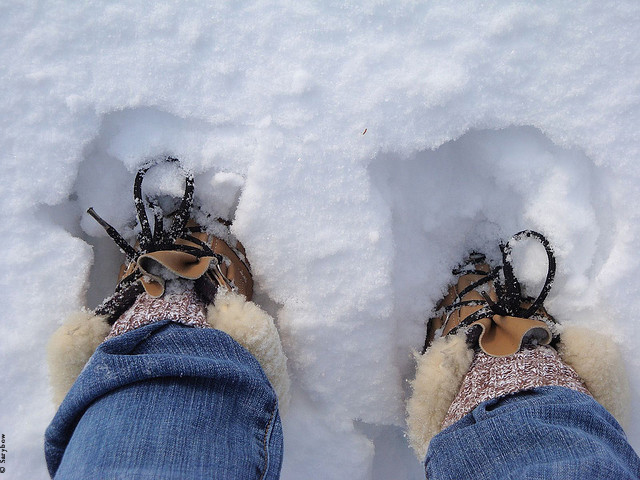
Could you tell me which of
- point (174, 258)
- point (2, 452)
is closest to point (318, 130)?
point (174, 258)

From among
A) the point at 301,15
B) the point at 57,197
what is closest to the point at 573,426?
the point at 301,15

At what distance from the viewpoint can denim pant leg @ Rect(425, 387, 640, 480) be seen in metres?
0.62

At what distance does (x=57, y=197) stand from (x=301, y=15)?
23.7 inches

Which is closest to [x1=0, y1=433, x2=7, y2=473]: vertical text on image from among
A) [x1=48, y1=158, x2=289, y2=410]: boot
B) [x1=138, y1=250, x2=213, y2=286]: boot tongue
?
[x1=48, y1=158, x2=289, y2=410]: boot

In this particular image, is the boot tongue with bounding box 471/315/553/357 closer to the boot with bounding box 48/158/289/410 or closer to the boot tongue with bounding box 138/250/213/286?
the boot with bounding box 48/158/289/410

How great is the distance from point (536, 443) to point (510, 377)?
6.2 inches

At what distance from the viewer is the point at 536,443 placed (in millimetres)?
658

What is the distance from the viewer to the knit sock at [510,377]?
0.79 m

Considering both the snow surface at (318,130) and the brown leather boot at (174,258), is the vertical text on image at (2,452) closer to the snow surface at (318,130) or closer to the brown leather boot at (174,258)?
the snow surface at (318,130)

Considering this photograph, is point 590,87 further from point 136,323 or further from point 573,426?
point 136,323

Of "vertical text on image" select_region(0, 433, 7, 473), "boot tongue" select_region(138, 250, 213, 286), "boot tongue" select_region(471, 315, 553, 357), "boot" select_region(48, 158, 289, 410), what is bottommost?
"vertical text on image" select_region(0, 433, 7, 473)

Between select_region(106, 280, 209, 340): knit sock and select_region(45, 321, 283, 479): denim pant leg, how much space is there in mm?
63

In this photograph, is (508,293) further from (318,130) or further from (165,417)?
(165,417)

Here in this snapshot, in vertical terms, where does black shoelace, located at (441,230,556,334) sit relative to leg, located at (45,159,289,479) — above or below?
above
